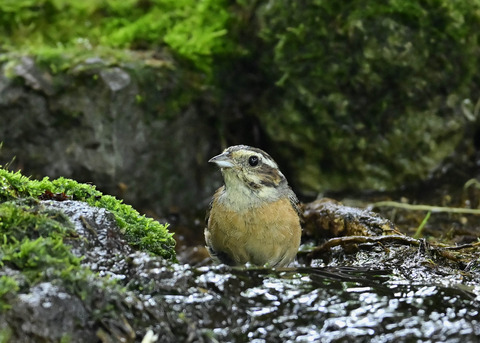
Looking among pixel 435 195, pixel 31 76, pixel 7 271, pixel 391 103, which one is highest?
pixel 31 76

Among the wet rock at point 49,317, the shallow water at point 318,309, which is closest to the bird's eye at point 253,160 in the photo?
the shallow water at point 318,309

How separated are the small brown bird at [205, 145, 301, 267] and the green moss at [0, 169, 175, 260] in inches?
34.3

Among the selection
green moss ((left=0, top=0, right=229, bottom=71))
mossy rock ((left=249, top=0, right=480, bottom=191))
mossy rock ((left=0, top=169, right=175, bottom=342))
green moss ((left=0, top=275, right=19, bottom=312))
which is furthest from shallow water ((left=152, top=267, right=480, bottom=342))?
green moss ((left=0, top=0, right=229, bottom=71))

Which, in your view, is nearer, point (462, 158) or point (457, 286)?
point (457, 286)

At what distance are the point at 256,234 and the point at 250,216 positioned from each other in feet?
0.54

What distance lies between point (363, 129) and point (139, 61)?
313 cm

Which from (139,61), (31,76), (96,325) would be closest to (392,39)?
(139,61)

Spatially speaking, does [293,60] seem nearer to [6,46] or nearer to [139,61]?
[139,61]

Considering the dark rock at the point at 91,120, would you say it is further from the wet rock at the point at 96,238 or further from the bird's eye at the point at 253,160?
the wet rock at the point at 96,238

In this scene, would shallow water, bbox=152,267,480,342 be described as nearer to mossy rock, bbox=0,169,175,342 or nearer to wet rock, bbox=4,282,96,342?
mossy rock, bbox=0,169,175,342

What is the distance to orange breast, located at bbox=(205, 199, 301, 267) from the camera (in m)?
5.55

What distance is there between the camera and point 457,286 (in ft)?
14.4

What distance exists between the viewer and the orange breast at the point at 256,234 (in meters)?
5.55

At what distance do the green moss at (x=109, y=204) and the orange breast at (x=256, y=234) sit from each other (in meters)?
0.85
